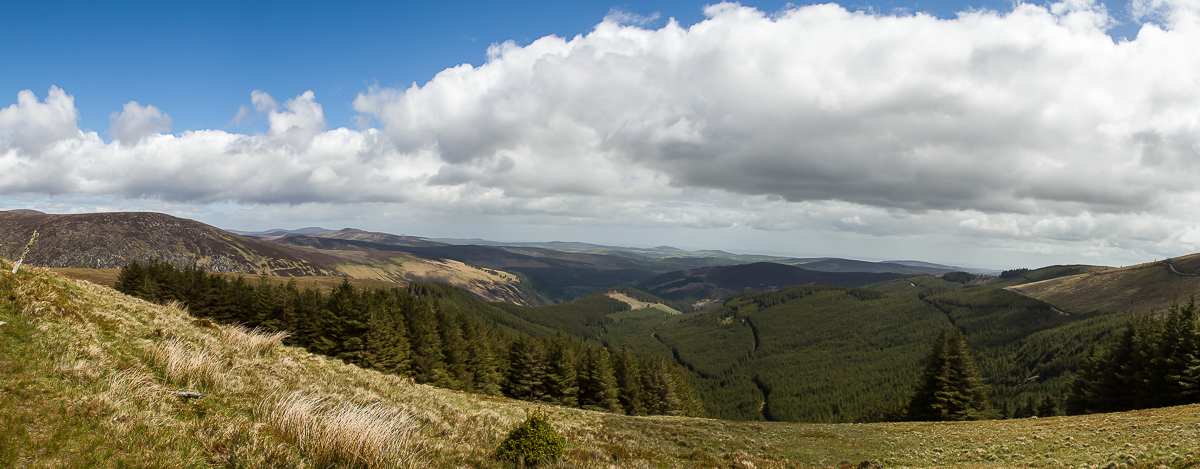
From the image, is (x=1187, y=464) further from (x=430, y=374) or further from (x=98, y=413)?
(x=430, y=374)

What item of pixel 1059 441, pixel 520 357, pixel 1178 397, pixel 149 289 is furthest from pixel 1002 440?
pixel 149 289

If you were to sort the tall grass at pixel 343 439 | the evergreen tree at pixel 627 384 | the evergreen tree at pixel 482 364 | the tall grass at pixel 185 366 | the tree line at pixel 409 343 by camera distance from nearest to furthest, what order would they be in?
the tall grass at pixel 343 439, the tall grass at pixel 185 366, the tree line at pixel 409 343, the evergreen tree at pixel 482 364, the evergreen tree at pixel 627 384

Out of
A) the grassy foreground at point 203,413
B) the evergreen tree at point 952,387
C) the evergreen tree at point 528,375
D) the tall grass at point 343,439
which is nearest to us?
the grassy foreground at point 203,413

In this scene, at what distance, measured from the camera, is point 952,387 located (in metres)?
53.3

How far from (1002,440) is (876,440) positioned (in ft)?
21.2

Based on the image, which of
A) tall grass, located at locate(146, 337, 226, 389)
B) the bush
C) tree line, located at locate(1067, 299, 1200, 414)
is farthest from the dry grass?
tree line, located at locate(1067, 299, 1200, 414)

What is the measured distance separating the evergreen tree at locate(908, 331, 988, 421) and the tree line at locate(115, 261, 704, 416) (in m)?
32.4

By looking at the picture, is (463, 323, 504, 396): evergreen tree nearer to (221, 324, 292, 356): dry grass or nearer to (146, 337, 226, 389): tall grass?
(221, 324, 292, 356): dry grass

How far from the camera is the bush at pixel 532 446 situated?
11148 mm

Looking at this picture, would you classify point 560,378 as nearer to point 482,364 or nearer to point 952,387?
point 482,364

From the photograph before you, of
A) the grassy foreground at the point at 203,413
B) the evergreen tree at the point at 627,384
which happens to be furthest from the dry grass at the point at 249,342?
the evergreen tree at the point at 627,384

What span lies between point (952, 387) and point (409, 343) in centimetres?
6331

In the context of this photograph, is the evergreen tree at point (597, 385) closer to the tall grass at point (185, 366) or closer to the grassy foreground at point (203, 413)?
the grassy foreground at point (203, 413)

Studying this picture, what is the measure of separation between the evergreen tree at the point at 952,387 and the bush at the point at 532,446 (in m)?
58.0
